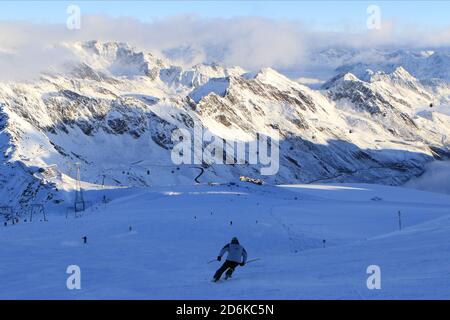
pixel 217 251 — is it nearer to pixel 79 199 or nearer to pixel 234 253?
pixel 234 253

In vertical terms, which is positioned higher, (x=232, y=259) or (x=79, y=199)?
(x=79, y=199)

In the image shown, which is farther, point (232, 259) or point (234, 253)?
point (234, 253)

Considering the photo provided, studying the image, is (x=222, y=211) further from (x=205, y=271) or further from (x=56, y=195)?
(x=56, y=195)

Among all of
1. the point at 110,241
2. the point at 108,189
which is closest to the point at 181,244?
the point at 110,241

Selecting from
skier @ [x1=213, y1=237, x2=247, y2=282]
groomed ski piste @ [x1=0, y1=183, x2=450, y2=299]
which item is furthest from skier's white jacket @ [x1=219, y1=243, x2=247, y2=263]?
groomed ski piste @ [x1=0, y1=183, x2=450, y2=299]

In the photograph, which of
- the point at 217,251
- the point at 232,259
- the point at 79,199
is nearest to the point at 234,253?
the point at 232,259

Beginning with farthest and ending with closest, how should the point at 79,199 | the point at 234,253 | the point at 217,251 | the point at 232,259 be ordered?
1. the point at 79,199
2. the point at 217,251
3. the point at 234,253
4. the point at 232,259

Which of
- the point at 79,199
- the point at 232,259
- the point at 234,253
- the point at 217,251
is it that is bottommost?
the point at 217,251

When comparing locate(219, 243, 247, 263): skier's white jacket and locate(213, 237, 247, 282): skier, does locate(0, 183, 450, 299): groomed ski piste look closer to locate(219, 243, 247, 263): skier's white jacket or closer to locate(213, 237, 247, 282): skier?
locate(213, 237, 247, 282): skier

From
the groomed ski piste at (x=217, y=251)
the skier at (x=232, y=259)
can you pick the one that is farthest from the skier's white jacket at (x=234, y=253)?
the groomed ski piste at (x=217, y=251)
